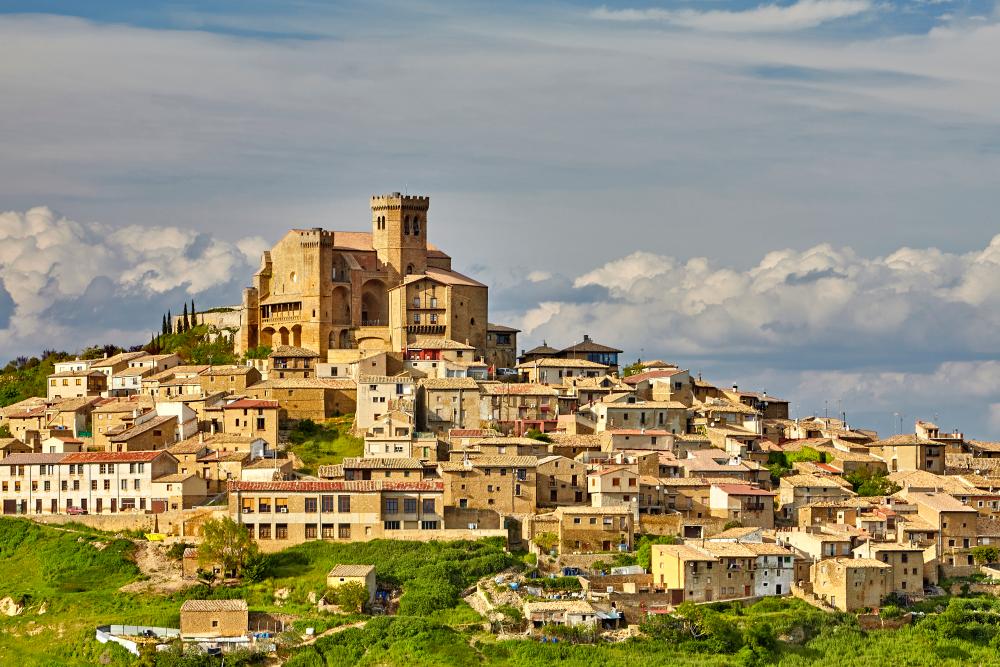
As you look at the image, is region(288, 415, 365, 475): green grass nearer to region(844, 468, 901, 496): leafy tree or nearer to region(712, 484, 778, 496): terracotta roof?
region(712, 484, 778, 496): terracotta roof

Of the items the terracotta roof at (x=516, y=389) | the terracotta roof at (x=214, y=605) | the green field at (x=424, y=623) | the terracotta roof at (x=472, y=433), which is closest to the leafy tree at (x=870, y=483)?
the green field at (x=424, y=623)

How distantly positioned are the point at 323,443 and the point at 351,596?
19.0 m

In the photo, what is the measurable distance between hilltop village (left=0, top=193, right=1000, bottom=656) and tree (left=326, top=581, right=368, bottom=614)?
0.85 meters

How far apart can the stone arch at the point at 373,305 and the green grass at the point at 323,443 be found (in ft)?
47.3

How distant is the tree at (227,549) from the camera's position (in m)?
69.6

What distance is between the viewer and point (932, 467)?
87062mm

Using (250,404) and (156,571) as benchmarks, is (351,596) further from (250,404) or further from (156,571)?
(250,404)

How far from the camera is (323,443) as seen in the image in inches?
3319

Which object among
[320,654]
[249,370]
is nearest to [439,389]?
[249,370]

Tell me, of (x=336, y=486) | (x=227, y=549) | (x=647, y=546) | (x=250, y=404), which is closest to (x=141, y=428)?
(x=250, y=404)

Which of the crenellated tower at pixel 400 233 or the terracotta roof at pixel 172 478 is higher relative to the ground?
the crenellated tower at pixel 400 233

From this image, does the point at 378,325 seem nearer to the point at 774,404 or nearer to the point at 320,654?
the point at 774,404

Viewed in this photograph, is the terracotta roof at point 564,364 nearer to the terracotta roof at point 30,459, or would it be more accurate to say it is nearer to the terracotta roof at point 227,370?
the terracotta roof at point 227,370

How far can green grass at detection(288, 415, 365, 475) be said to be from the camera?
8100cm
